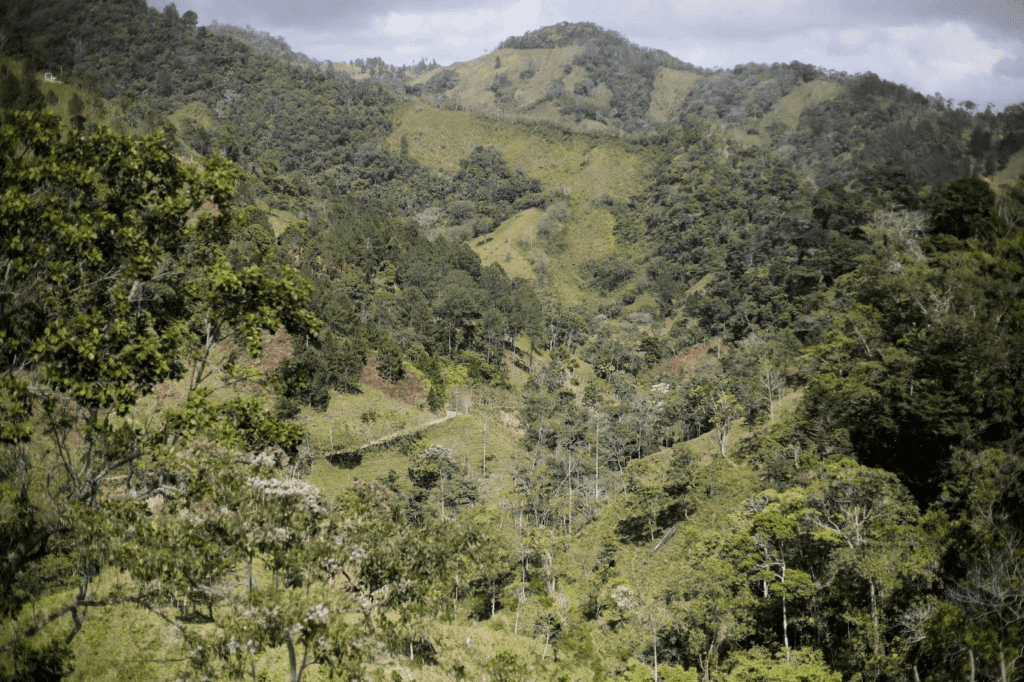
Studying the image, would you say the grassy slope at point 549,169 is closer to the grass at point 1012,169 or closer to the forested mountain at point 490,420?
the forested mountain at point 490,420

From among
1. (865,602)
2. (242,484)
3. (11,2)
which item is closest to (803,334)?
(865,602)

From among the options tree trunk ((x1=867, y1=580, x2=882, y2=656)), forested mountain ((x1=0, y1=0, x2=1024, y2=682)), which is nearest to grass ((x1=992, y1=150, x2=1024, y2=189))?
forested mountain ((x1=0, y1=0, x2=1024, y2=682))

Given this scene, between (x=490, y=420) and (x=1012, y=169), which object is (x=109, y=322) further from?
(x=1012, y=169)

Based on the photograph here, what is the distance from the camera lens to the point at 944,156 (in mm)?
148000

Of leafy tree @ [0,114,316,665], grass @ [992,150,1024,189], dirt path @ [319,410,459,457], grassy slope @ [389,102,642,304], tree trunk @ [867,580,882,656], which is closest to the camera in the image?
leafy tree @ [0,114,316,665]

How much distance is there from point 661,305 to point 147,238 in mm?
119008

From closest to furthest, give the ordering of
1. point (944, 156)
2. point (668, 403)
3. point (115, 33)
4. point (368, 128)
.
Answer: point (668, 403) < point (944, 156) < point (115, 33) < point (368, 128)

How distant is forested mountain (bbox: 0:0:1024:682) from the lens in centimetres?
945

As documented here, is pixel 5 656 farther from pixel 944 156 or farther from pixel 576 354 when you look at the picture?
pixel 944 156

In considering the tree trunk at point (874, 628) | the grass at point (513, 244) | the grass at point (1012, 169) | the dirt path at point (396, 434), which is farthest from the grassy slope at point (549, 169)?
the tree trunk at point (874, 628)

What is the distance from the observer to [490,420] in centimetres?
7412

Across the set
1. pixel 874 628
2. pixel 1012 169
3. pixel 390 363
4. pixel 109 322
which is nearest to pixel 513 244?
pixel 390 363

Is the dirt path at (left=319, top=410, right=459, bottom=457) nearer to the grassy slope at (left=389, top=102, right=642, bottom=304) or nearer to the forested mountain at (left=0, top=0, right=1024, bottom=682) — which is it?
the forested mountain at (left=0, top=0, right=1024, bottom=682)

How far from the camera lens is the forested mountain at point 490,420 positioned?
945cm
